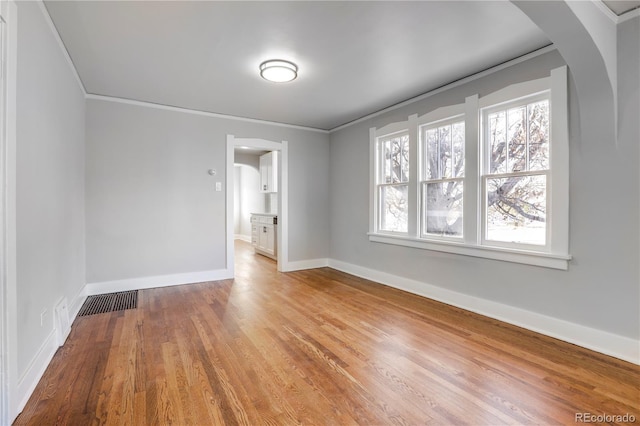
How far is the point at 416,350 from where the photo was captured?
2422 mm

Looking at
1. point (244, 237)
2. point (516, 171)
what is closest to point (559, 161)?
point (516, 171)

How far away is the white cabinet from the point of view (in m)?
6.57

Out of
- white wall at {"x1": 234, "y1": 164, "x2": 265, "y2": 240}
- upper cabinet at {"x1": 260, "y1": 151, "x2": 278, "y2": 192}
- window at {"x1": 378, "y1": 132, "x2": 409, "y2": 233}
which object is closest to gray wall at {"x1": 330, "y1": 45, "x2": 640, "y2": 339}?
window at {"x1": 378, "y1": 132, "x2": 409, "y2": 233}

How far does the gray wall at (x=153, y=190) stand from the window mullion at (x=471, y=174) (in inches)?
121

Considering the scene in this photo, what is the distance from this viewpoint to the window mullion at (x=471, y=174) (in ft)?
10.7

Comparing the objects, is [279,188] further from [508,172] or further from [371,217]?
[508,172]

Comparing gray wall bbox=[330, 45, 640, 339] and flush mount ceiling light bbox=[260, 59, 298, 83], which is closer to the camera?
gray wall bbox=[330, 45, 640, 339]

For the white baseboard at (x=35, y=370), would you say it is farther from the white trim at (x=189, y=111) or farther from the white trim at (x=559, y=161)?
the white trim at (x=559, y=161)

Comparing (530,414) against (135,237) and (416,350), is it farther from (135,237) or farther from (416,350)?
(135,237)

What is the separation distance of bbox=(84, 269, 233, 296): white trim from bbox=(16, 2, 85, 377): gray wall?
79 cm

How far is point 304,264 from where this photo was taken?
5.55m

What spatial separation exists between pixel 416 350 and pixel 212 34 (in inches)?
120

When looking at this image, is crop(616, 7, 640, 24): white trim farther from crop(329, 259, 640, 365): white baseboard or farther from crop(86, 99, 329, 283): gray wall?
crop(86, 99, 329, 283): gray wall

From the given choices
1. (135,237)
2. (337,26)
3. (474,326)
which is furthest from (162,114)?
(474,326)
